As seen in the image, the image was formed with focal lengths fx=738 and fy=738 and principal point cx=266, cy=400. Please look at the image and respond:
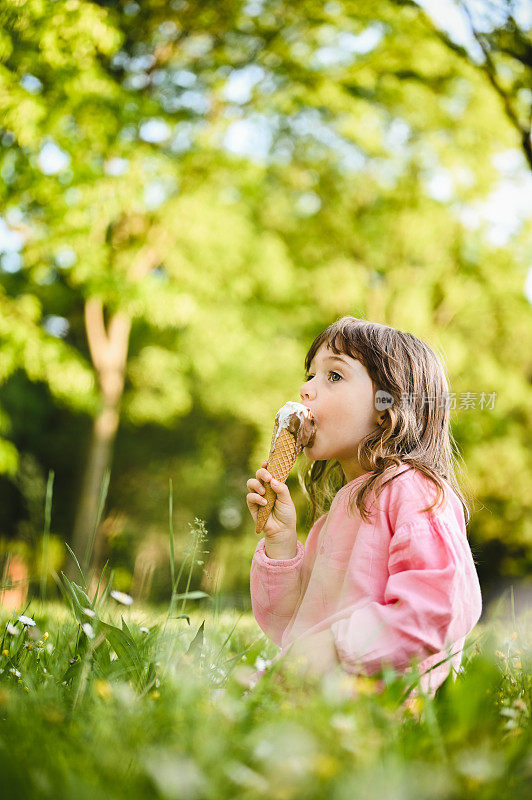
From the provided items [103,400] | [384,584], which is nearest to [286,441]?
[384,584]

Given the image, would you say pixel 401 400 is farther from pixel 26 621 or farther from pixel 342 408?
pixel 26 621

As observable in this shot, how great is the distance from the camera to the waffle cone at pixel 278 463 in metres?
1.79

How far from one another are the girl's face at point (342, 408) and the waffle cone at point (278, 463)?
58mm

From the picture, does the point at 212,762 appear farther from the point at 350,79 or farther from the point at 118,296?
the point at 350,79

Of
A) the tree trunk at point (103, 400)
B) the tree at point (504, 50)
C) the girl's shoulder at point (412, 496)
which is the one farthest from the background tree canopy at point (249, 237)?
the girl's shoulder at point (412, 496)

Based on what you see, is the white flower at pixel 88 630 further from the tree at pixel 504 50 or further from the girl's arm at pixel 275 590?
the tree at pixel 504 50

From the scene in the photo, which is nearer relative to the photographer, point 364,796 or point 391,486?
point 364,796

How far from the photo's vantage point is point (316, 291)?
11367 millimetres

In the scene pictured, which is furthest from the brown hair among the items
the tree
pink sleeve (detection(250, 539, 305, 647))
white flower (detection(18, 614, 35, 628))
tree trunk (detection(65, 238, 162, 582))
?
tree trunk (detection(65, 238, 162, 582))

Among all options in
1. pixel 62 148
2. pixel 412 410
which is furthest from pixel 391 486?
pixel 62 148

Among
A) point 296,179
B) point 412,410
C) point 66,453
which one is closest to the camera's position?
point 412,410

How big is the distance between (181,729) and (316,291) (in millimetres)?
10577

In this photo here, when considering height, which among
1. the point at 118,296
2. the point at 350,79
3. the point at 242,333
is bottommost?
the point at 242,333

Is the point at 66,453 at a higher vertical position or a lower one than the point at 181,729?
lower
